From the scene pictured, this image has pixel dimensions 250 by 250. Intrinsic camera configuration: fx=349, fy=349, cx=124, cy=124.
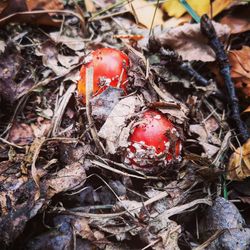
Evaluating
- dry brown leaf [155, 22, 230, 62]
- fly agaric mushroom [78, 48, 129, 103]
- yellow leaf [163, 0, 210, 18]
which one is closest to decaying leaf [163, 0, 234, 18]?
yellow leaf [163, 0, 210, 18]

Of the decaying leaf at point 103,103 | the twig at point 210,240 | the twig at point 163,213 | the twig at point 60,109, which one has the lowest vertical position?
the twig at point 210,240

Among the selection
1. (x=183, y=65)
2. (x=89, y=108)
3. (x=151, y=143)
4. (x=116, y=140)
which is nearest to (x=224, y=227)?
(x=151, y=143)

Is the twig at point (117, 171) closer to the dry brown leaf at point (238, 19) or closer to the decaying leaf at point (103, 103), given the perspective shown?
the decaying leaf at point (103, 103)

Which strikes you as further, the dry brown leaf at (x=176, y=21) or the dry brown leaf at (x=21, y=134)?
the dry brown leaf at (x=176, y=21)

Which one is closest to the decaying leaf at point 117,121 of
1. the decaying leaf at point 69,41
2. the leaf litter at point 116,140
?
the leaf litter at point 116,140

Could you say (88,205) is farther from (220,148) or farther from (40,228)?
(220,148)

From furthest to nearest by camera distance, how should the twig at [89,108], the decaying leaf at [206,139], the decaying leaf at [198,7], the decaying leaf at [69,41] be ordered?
the decaying leaf at [69,41], the decaying leaf at [198,7], the decaying leaf at [206,139], the twig at [89,108]

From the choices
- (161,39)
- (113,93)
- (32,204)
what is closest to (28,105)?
(113,93)

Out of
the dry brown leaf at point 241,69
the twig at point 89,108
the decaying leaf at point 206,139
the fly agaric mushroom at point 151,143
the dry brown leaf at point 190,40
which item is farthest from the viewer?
the dry brown leaf at point 190,40
